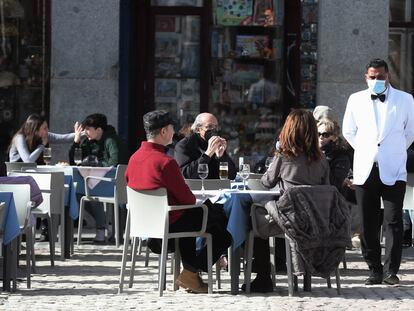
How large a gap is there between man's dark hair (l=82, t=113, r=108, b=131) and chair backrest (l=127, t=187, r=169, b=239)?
4937mm

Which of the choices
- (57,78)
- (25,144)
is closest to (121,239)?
(25,144)

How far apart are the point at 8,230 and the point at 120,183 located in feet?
13.2

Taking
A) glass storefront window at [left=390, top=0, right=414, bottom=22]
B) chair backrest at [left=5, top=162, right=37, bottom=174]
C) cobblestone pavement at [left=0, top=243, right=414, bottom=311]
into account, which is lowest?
cobblestone pavement at [left=0, top=243, right=414, bottom=311]

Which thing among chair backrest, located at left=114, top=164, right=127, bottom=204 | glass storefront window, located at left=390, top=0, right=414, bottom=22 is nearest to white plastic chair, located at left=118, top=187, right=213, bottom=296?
chair backrest, located at left=114, top=164, right=127, bottom=204

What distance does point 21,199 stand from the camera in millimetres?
11492

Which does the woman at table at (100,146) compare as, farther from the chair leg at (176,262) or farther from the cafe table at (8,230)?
the cafe table at (8,230)

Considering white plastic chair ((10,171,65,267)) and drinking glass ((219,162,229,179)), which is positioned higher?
drinking glass ((219,162,229,179))

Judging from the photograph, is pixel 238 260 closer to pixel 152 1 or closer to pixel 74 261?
pixel 74 261

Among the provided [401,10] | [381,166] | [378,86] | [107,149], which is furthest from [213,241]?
[401,10]

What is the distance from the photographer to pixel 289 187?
1083 centimetres

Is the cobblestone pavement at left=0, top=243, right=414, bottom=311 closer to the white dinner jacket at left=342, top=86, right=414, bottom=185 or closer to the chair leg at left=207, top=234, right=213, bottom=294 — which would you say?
the chair leg at left=207, top=234, right=213, bottom=294

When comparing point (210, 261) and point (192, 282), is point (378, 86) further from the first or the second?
point (192, 282)

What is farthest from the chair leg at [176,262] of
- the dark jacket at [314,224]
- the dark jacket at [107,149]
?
the dark jacket at [107,149]

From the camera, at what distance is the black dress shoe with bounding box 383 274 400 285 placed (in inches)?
459
